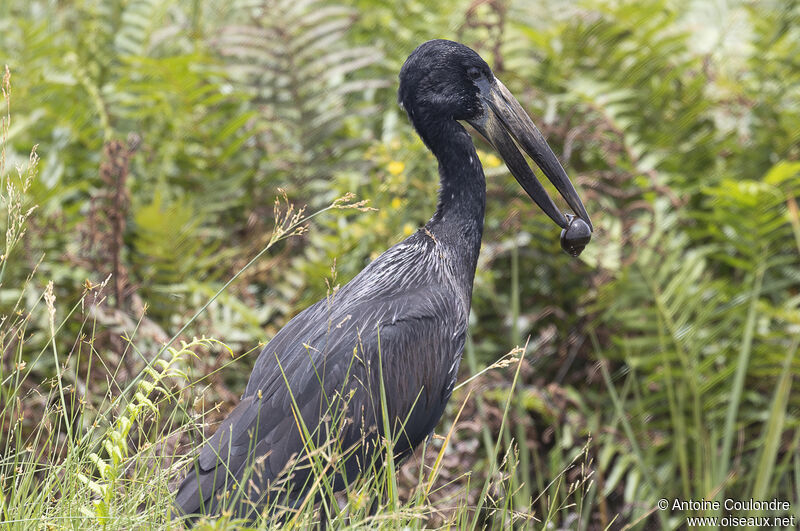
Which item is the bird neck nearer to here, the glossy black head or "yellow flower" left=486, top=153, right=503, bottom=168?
the glossy black head

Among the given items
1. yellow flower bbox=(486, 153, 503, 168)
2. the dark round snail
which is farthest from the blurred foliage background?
the dark round snail

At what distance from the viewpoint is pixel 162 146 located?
6125 millimetres

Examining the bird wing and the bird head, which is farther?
the bird head

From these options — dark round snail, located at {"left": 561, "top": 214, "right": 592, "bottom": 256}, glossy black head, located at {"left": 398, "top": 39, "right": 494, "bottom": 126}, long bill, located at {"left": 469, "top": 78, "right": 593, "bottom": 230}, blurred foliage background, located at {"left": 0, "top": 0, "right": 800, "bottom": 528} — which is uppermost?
glossy black head, located at {"left": 398, "top": 39, "right": 494, "bottom": 126}

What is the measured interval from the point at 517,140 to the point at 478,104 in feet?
0.78

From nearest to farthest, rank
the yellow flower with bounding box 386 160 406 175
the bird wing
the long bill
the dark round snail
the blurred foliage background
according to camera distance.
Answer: the bird wing
the dark round snail
the long bill
the yellow flower with bounding box 386 160 406 175
the blurred foliage background

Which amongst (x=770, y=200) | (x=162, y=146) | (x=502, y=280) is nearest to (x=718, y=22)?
(x=770, y=200)

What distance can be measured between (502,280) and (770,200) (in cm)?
172

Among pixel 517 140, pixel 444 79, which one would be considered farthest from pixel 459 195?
pixel 444 79

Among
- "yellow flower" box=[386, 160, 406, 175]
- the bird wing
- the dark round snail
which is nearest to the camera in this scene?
the bird wing

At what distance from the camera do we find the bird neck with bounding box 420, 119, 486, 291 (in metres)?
3.87

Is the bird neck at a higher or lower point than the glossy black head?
lower

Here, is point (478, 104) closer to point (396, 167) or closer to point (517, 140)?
point (517, 140)


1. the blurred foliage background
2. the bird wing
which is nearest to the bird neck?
the bird wing
